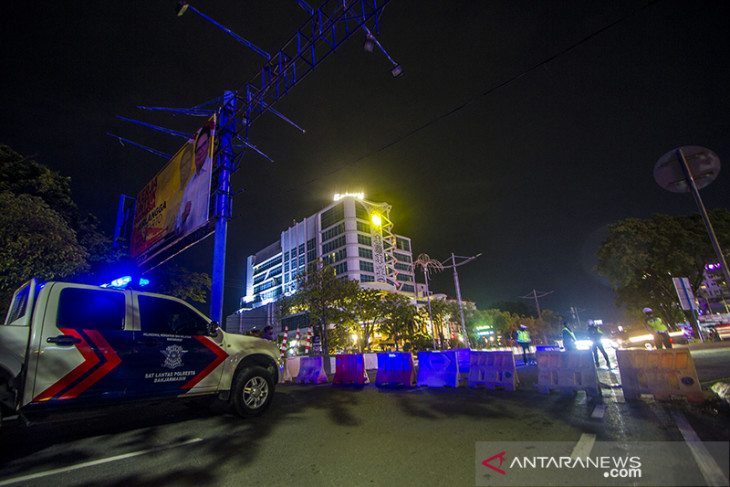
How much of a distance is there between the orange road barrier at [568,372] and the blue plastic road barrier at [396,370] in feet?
11.6

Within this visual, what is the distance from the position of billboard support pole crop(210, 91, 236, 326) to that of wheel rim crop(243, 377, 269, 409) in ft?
32.5

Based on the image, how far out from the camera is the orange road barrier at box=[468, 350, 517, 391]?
808cm

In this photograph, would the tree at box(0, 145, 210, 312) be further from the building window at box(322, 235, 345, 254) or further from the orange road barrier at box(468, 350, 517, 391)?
the building window at box(322, 235, 345, 254)

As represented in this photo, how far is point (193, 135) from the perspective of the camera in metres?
17.7

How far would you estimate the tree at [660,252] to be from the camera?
1024 inches

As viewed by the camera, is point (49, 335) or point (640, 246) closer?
point (49, 335)

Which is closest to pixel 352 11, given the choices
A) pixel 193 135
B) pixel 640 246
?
pixel 193 135

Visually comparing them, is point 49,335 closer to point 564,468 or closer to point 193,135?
point 564,468

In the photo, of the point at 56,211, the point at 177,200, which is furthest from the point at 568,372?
the point at 56,211

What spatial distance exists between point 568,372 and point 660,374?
5.31 ft

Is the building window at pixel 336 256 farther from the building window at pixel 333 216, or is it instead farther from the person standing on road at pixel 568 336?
the person standing on road at pixel 568 336

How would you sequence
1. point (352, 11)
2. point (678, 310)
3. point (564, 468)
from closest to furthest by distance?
point (564, 468) → point (352, 11) → point (678, 310)

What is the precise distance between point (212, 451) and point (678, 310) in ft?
145

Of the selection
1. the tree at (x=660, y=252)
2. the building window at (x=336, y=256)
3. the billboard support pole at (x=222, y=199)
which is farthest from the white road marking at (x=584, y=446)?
the building window at (x=336, y=256)
